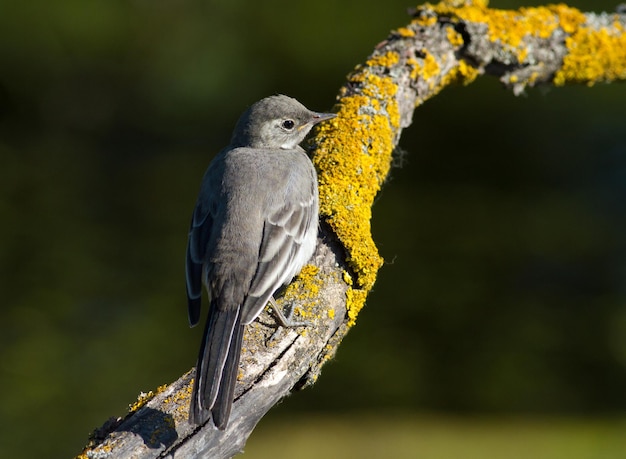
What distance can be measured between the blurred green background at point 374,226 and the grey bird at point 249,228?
1.50 meters

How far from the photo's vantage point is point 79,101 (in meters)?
6.82

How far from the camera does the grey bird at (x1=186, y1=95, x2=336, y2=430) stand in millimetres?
3354

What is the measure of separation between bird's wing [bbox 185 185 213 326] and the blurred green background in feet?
4.97

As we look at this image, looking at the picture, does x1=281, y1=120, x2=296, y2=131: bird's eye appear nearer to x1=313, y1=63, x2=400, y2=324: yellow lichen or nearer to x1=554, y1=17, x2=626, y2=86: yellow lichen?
x1=313, y1=63, x2=400, y2=324: yellow lichen

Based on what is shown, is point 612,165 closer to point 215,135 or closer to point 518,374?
point 518,374

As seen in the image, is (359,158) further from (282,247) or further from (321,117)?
(282,247)

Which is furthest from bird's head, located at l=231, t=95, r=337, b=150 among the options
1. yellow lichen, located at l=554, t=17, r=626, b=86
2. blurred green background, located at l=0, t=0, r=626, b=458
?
yellow lichen, located at l=554, t=17, r=626, b=86

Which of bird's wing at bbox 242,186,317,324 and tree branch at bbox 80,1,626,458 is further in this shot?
bird's wing at bbox 242,186,317,324

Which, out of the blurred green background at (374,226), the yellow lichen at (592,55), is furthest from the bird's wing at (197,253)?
the yellow lichen at (592,55)

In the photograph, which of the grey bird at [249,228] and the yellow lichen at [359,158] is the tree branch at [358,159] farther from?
the grey bird at [249,228]

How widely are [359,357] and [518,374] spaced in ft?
3.31

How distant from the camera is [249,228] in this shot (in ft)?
12.7

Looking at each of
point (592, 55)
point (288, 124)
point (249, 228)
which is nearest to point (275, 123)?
point (288, 124)

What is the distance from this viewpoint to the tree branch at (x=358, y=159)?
9.56 ft
